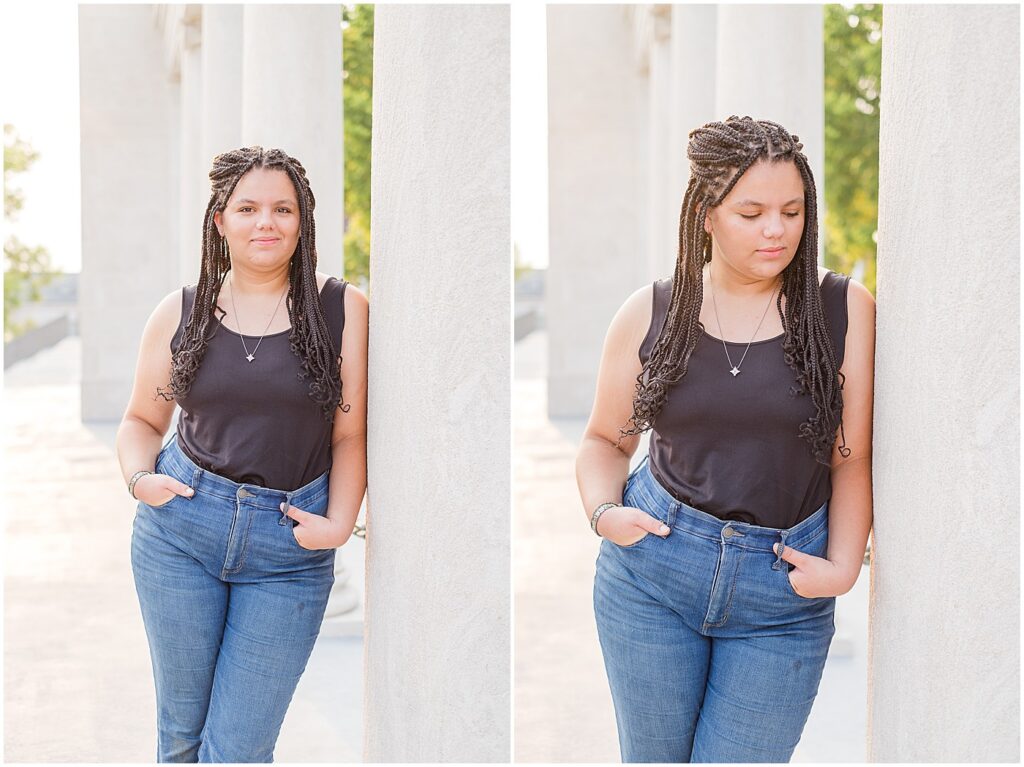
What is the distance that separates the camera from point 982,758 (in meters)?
3.96

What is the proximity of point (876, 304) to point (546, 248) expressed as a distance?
83.6 ft

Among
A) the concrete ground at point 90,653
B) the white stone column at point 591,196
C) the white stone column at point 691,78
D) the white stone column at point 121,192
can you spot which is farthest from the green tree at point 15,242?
the white stone column at point 691,78

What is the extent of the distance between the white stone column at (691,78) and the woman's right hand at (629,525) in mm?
11103

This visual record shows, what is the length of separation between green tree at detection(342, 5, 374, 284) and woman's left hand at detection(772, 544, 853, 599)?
844 inches

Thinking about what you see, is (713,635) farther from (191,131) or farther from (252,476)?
(191,131)

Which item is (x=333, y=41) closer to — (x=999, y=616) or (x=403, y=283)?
(x=403, y=283)

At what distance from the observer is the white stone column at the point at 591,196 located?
2938cm

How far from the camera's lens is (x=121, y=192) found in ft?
94.0

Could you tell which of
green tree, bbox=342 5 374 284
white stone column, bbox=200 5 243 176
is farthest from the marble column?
white stone column, bbox=200 5 243 176

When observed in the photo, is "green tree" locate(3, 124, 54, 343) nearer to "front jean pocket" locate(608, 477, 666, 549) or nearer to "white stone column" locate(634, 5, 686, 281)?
"white stone column" locate(634, 5, 686, 281)

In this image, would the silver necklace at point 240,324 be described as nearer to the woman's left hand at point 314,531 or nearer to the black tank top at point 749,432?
the woman's left hand at point 314,531

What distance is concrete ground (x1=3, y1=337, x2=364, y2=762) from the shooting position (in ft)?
27.5

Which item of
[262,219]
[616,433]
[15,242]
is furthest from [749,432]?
[15,242]

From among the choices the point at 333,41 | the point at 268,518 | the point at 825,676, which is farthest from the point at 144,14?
the point at 268,518
